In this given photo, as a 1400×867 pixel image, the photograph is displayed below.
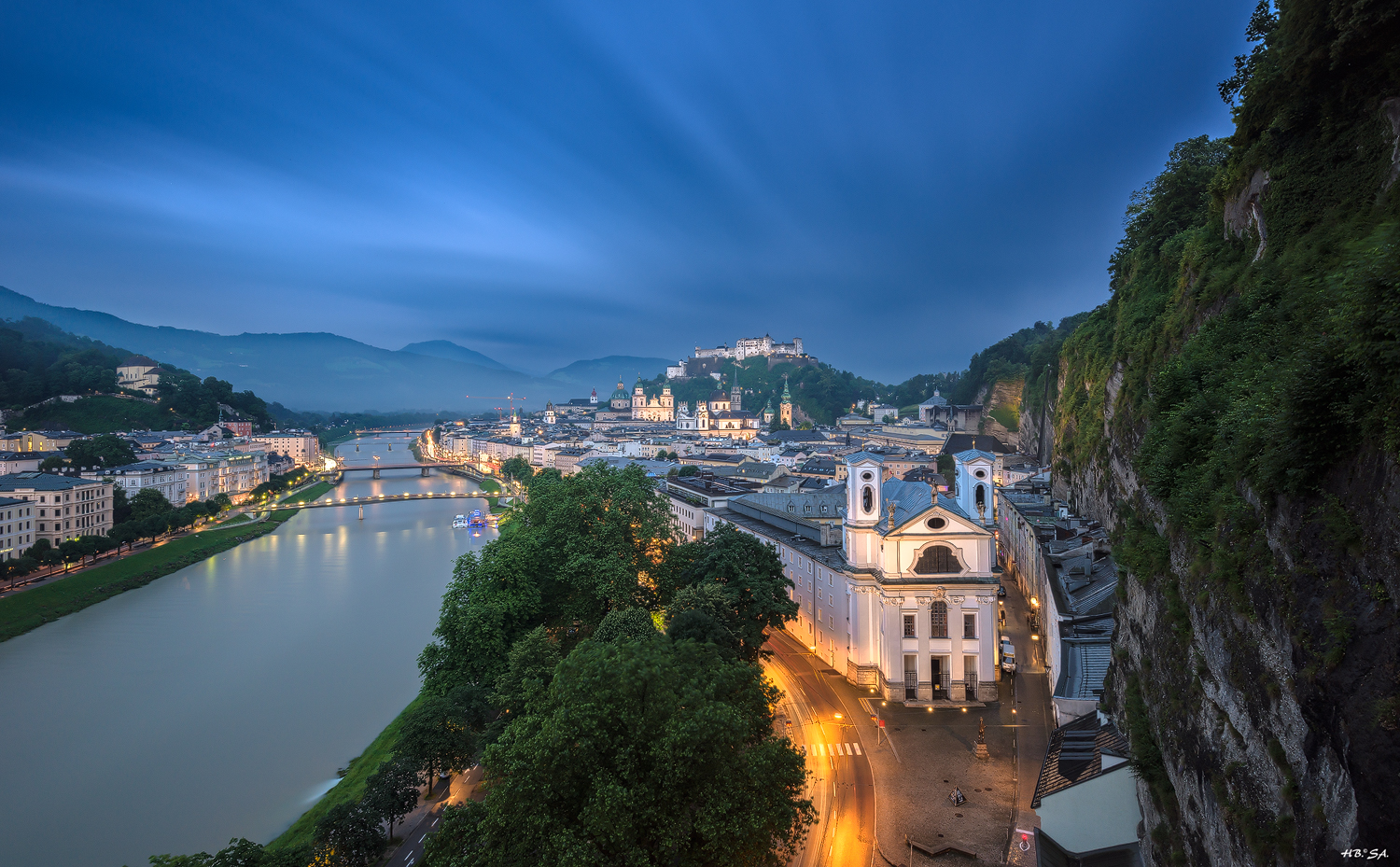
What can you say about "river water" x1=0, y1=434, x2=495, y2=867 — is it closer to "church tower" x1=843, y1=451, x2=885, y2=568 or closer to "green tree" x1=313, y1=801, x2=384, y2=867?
"green tree" x1=313, y1=801, x2=384, y2=867

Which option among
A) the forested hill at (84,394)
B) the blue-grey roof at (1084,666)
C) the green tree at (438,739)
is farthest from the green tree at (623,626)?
the forested hill at (84,394)

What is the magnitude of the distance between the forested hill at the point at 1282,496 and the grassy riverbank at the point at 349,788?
11.7 m

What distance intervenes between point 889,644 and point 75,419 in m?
75.1

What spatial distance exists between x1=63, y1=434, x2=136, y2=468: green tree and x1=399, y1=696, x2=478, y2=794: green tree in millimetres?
48605

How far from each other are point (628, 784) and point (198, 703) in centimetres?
1656

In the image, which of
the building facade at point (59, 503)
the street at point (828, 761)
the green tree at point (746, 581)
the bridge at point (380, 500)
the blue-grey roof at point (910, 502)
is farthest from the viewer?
the bridge at point (380, 500)

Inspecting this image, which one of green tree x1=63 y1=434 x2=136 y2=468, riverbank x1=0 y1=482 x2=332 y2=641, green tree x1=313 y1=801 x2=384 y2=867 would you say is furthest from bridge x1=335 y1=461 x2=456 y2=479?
green tree x1=313 y1=801 x2=384 y2=867

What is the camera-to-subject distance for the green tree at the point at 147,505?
3759 centimetres

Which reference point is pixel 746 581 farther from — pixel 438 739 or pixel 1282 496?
pixel 1282 496

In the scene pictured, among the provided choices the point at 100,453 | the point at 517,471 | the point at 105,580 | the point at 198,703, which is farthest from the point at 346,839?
the point at 517,471

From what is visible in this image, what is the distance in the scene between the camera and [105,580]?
2967cm

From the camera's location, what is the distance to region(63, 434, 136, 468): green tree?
4584 centimetres

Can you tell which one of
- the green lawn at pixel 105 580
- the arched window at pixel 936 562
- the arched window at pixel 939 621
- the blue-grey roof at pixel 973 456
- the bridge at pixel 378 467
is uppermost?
the blue-grey roof at pixel 973 456

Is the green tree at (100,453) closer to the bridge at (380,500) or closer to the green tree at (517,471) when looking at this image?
the bridge at (380,500)
